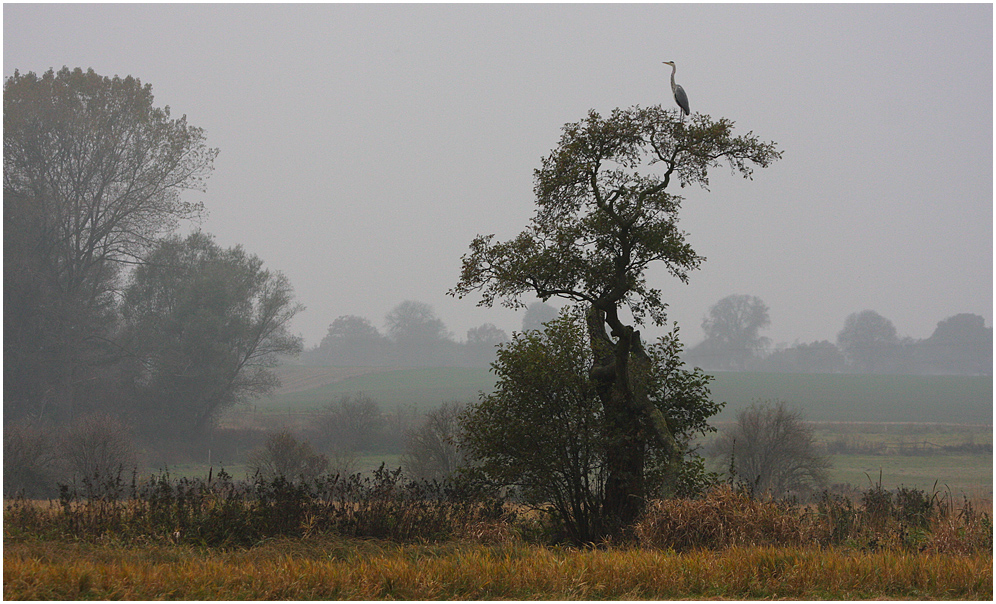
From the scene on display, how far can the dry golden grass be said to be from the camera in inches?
257

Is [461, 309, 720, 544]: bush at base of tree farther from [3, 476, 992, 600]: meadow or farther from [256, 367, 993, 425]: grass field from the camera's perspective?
[256, 367, 993, 425]: grass field

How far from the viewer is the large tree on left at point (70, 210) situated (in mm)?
35000

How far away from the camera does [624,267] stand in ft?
36.9

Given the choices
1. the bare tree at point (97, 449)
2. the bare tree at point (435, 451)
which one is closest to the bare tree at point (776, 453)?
the bare tree at point (435, 451)

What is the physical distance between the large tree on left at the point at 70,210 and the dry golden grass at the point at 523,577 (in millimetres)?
32583

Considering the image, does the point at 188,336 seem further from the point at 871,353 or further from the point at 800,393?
the point at 871,353

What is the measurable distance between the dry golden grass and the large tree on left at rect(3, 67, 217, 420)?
32583 millimetres

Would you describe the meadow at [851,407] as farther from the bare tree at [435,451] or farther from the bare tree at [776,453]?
the bare tree at [435,451]

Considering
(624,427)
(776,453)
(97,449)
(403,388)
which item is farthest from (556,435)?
(403,388)

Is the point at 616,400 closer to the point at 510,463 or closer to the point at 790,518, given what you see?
the point at 510,463

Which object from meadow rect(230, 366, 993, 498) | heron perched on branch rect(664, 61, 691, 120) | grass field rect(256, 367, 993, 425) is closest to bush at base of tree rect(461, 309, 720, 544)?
heron perched on branch rect(664, 61, 691, 120)

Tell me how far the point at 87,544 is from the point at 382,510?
353 cm

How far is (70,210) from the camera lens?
3725cm

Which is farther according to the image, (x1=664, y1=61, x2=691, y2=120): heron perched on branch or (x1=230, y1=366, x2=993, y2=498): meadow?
(x1=230, y1=366, x2=993, y2=498): meadow
